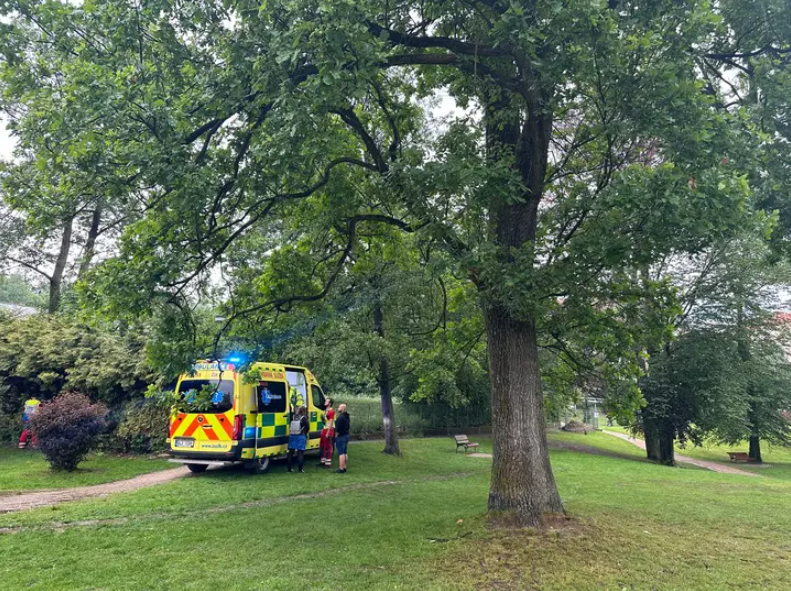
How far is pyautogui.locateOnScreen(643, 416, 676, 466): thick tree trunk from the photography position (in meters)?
21.4

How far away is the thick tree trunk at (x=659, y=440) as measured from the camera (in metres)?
21.4

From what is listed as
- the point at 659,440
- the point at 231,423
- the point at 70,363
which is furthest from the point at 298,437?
the point at 659,440

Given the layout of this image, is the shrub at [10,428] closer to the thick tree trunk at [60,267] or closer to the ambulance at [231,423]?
the thick tree trunk at [60,267]

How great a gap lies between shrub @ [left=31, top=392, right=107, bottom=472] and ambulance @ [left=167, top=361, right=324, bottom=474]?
174 centimetres

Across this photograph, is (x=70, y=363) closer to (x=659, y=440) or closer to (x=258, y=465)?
(x=258, y=465)

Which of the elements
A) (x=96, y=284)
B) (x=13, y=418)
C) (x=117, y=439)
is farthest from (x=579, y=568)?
(x=13, y=418)

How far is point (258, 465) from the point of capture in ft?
39.2

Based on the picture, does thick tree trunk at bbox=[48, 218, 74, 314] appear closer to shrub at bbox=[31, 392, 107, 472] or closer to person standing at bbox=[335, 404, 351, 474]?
shrub at bbox=[31, 392, 107, 472]

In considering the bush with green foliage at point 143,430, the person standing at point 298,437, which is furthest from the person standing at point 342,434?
the bush with green foliage at point 143,430

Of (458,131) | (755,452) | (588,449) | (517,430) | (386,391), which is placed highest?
(458,131)

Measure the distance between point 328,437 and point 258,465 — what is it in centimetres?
228

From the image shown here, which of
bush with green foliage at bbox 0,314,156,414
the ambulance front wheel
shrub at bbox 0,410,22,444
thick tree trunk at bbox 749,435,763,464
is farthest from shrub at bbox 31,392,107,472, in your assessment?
thick tree trunk at bbox 749,435,763,464

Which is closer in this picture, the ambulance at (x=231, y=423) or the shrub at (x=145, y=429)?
the ambulance at (x=231, y=423)

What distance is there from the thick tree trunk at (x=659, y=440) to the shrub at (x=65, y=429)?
2000cm
